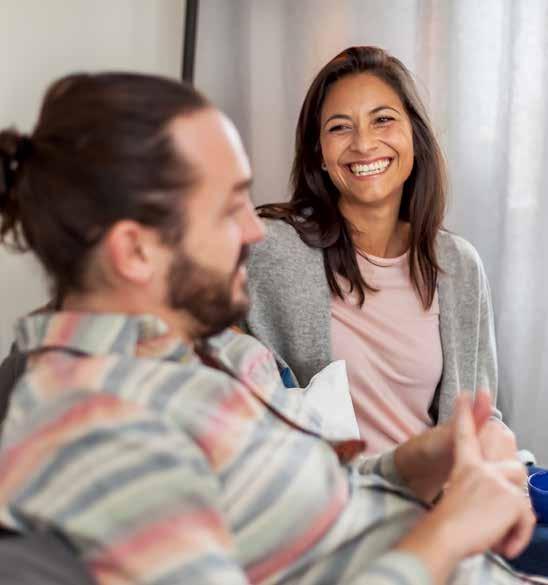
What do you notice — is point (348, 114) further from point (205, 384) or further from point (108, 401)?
point (108, 401)

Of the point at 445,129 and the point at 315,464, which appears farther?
the point at 445,129

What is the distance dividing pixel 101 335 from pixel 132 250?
0.09 m

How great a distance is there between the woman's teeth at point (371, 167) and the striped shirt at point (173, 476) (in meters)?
0.81

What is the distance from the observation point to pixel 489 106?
76.0 inches

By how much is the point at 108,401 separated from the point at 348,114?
1108mm

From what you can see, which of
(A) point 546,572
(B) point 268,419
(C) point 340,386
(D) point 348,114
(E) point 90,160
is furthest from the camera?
(D) point 348,114

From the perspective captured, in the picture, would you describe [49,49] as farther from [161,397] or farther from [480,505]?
[480,505]

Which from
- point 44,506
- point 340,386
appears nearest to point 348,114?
point 340,386

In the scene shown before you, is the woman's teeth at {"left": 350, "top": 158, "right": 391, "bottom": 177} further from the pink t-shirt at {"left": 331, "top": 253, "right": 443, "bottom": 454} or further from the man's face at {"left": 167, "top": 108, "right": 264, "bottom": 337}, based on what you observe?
the man's face at {"left": 167, "top": 108, "right": 264, "bottom": 337}

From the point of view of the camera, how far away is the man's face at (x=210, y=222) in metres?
0.85

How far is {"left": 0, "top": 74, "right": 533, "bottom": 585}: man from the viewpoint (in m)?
0.72

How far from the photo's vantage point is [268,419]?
0.93m

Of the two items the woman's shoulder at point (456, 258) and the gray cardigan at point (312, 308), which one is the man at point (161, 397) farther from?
the woman's shoulder at point (456, 258)

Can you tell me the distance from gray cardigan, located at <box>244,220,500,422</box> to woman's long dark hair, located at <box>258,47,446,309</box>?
30 millimetres
